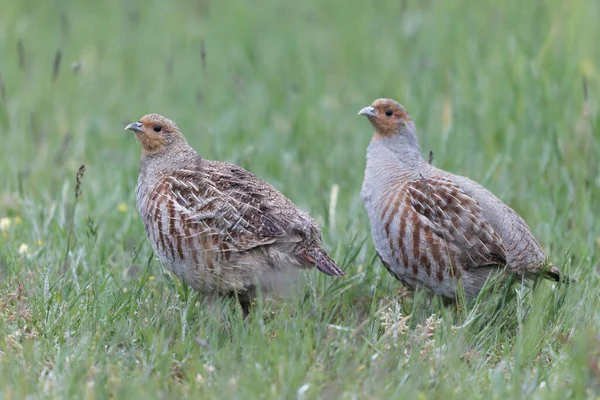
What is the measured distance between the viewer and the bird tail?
14.3ft

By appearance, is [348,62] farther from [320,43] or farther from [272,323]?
[272,323]

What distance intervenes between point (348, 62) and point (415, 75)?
1.79 m

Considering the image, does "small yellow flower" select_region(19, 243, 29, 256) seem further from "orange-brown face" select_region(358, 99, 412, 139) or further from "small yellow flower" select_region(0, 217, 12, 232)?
"orange-brown face" select_region(358, 99, 412, 139)

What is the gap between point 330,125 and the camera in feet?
25.7

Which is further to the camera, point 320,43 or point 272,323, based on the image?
point 320,43

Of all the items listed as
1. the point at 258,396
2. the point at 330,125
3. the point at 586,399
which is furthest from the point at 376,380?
the point at 330,125

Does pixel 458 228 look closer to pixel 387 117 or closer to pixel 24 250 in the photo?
pixel 387 117

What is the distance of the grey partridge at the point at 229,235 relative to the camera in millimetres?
4387

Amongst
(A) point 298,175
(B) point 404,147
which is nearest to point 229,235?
(B) point 404,147

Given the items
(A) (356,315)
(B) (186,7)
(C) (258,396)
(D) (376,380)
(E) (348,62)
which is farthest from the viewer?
(B) (186,7)

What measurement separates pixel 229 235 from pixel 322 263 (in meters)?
0.46

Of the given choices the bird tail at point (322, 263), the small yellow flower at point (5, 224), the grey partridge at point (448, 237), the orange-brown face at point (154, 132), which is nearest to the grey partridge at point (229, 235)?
the bird tail at point (322, 263)

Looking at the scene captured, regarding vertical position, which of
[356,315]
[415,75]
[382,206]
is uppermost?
[415,75]

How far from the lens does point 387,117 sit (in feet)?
17.4
